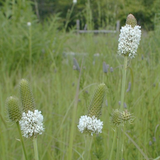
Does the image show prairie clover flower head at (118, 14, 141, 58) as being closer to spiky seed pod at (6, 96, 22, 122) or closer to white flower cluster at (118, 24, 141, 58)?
white flower cluster at (118, 24, 141, 58)

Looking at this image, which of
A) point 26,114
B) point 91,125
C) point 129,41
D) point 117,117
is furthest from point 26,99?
point 129,41

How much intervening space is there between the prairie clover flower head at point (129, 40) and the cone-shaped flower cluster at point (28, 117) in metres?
0.45

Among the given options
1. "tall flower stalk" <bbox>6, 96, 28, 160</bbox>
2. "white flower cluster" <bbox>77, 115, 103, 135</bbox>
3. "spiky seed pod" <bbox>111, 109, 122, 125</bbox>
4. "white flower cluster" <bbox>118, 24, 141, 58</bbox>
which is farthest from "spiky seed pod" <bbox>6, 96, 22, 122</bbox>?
"white flower cluster" <bbox>118, 24, 141, 58</bbox>

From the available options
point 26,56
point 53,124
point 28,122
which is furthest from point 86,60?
point 28,122

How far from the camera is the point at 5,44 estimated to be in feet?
15.3

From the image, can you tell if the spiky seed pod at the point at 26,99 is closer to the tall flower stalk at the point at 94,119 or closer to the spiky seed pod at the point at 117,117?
the tall flower stalk at the point at 94,119

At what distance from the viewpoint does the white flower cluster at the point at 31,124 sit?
0.89m

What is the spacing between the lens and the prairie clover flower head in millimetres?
1132

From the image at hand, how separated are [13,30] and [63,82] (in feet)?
6.35

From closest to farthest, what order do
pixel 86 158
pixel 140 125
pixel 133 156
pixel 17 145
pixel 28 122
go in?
pixel 28 122
pixel 86 158
pixel 133 156
pixel 140 125
pixel 17 145

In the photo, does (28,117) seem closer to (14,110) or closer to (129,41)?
(14,110)

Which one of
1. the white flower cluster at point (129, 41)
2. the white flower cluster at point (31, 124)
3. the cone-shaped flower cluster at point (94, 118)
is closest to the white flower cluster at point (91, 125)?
the cone-shaped flower cluster at point (94, 118)

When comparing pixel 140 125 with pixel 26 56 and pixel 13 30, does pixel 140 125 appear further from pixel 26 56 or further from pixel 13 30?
pixel 13 30

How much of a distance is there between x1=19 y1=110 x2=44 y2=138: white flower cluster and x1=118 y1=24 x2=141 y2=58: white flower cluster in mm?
473
